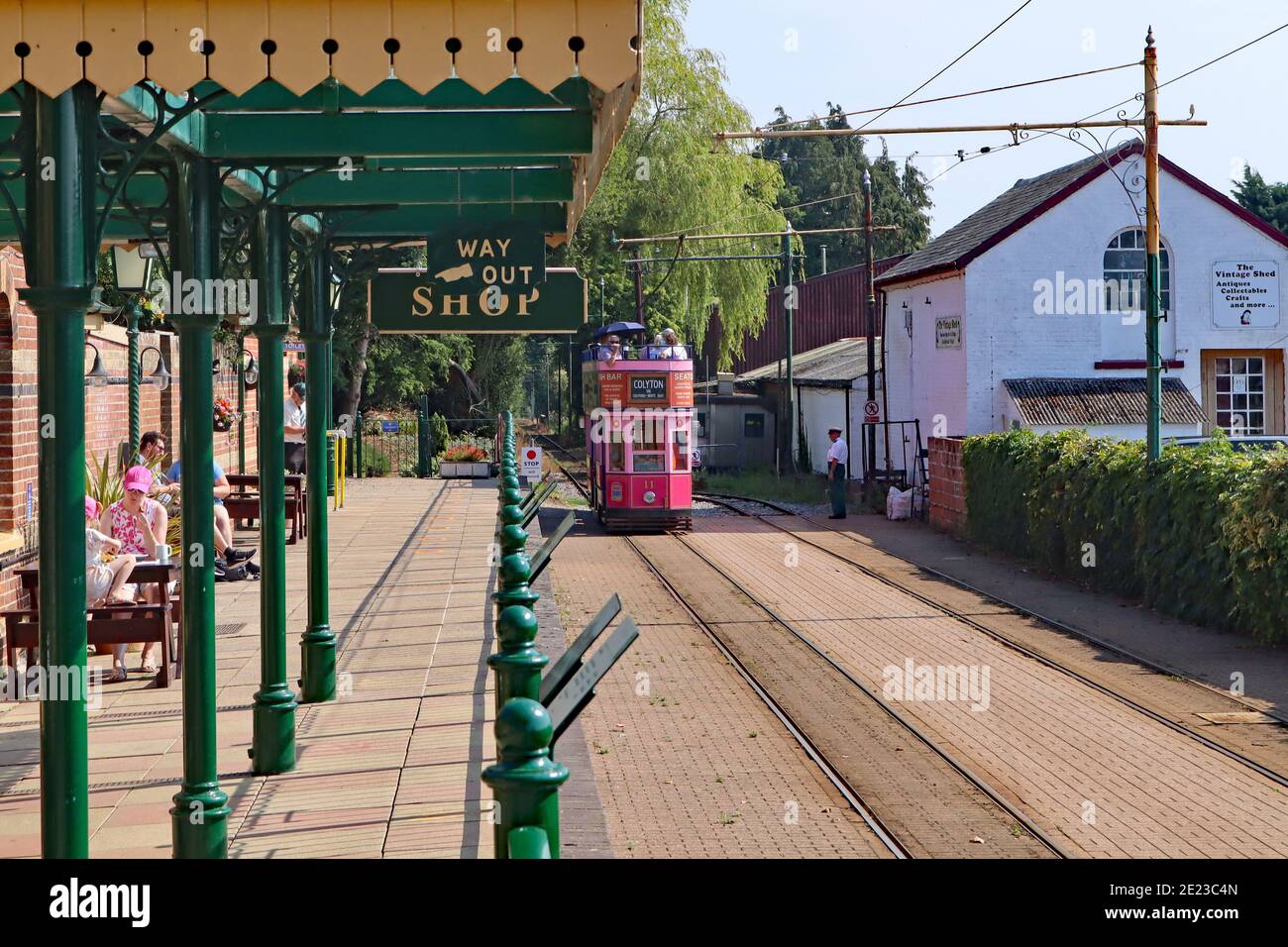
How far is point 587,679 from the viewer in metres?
3.39

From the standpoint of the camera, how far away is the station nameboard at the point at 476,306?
8258 mm

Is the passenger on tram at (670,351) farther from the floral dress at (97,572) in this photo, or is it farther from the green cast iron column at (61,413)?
the green cast iron column at (61,413)

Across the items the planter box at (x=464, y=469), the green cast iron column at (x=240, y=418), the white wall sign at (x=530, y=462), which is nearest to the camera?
the white wall sign at (x=530, y=462)

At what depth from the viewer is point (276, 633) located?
27.4 ft

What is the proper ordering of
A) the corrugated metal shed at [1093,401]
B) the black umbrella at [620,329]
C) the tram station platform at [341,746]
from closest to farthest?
the tram station platform at [341,746] < the corrugated metal shed at [1093,401] < the black umbrella at [620,329]

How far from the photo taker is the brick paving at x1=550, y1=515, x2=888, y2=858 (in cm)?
840

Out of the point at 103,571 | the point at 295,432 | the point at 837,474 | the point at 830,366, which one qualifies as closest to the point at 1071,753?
the point at 103,571

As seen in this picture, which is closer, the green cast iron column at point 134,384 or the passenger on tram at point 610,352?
the green cast iron column at point 134,384

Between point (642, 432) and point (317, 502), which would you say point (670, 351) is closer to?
point (642, 432)

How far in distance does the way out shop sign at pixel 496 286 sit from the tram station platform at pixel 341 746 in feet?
7.43

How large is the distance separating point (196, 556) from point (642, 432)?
21049 millimetres

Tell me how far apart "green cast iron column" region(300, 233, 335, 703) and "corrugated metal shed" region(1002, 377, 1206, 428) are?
2157cm

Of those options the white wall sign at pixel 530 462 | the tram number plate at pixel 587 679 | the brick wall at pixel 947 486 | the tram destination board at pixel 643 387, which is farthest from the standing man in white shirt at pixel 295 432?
the tram number plate at pixel 587 679

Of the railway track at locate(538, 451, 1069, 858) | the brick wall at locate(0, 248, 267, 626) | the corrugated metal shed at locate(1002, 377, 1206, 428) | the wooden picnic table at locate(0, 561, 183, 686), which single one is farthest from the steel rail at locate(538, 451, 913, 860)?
the corrugated metal shed at locate(1002, 377, 1206, 428)
